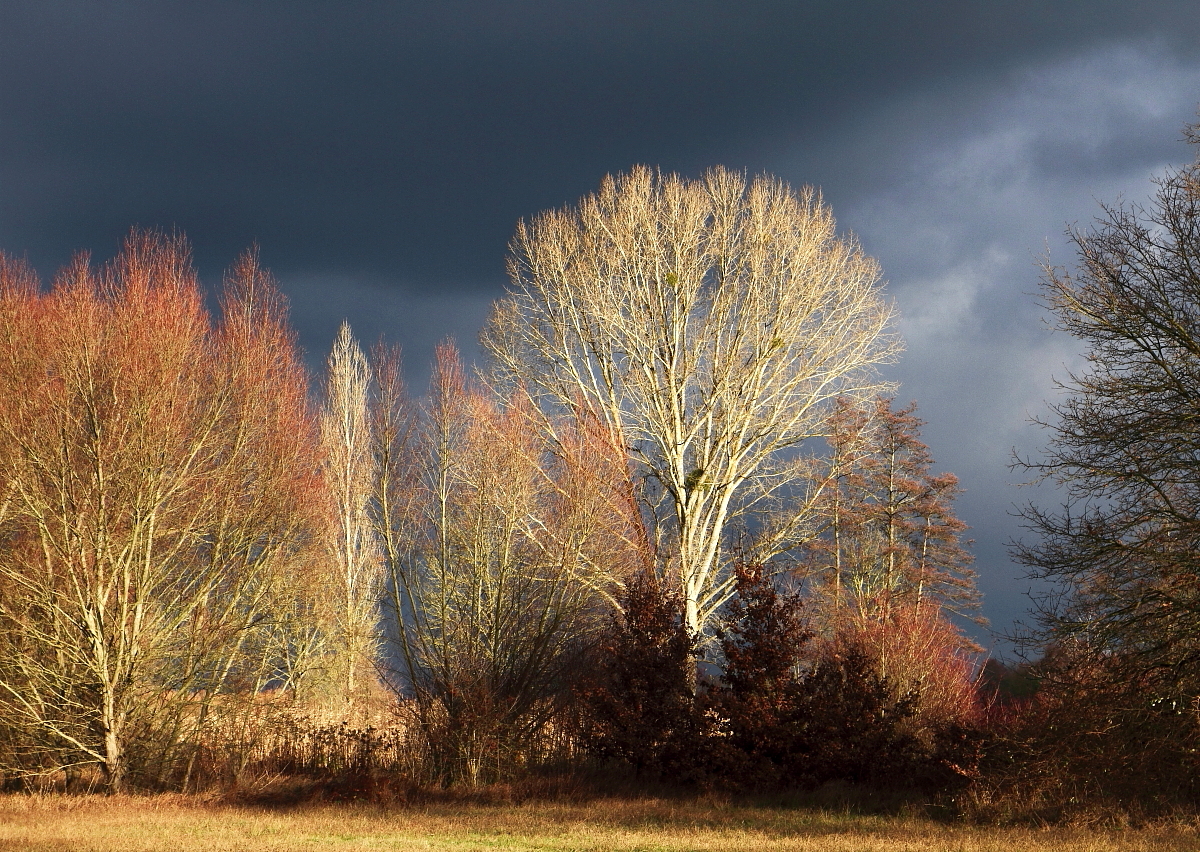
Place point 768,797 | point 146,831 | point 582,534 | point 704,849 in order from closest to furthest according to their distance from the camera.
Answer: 1. point 704,849
2. point 146,831
3. point 768,797
4. point 582,534

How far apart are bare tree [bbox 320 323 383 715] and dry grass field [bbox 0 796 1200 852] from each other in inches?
385

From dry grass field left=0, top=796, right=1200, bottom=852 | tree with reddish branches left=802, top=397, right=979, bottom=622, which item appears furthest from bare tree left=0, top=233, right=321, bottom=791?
tree with reddish branches left=802, top=397, right=979, bottom=622

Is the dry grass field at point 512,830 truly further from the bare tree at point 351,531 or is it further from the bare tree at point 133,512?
the bare tree at point 351,531

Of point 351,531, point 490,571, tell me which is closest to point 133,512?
point 490,571

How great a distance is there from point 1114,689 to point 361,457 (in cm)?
2040

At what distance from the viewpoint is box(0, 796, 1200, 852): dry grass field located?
1023cm

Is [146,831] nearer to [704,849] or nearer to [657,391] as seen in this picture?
[704,849]

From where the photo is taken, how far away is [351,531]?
27094 mm

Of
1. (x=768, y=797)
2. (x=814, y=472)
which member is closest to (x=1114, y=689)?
(x=768, y=797)

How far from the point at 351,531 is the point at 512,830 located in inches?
651

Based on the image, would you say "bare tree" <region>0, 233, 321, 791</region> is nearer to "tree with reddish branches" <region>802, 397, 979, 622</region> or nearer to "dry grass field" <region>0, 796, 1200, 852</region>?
"dry grass field" <region>0, 796, 1200, 852</region>

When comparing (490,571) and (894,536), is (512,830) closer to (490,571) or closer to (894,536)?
(490,571)

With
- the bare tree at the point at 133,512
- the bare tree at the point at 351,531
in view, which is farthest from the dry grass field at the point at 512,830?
the bare tree at the point at 351,531

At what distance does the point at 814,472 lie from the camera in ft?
70.7
